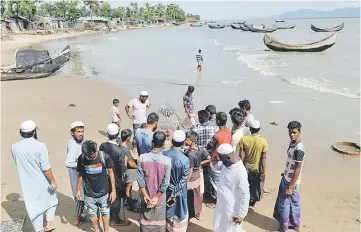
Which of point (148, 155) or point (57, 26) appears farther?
point (57, 26)

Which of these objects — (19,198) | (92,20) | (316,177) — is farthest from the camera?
(92,20)

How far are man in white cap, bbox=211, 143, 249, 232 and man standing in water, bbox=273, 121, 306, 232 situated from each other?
994 millimetres

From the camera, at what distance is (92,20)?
3465 inches

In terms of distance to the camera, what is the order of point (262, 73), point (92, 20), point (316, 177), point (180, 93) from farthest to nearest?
point (92, 20), point (262, 73), point (180, 93), point (316, 177)

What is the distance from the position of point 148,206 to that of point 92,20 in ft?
297

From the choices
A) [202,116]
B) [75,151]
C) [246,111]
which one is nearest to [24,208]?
[75,151]

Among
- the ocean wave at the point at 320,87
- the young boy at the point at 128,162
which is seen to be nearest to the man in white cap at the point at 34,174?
the young boy at the point at 128,162

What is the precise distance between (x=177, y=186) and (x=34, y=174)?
5.87ft

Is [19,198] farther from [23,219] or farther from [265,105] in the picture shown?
[265,105]

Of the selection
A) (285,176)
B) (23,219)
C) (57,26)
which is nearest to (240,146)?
(285,176)

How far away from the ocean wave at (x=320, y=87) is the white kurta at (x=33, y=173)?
13666 millimetres

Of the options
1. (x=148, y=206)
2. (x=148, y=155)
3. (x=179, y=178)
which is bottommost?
(x=148, y=206)

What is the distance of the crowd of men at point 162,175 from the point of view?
12.6 feet

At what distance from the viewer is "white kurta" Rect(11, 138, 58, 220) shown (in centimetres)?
411
